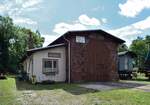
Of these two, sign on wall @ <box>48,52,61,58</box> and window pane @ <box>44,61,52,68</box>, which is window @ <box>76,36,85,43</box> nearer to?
sign on wall @ <box>48,52,61,58</box>

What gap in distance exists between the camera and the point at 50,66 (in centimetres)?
2136

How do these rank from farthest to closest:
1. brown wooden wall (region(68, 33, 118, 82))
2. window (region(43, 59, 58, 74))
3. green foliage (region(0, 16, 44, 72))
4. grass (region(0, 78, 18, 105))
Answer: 1. green foliage (region(0, 16, 44, 72))
2. brown wooden wall (region(68, 33, 118, 82))
3. window (region(43, 59, 58, 74))
4. grass (region(0, 78, 18, 105))

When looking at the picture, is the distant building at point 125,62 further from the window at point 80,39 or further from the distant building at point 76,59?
the window at point 80,39

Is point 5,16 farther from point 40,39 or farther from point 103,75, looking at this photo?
point 103,75

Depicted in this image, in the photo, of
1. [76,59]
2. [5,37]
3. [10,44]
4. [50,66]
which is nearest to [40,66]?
[50,66]

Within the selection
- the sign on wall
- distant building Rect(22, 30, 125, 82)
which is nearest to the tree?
distant building Rect(22, 30, 125, 82)

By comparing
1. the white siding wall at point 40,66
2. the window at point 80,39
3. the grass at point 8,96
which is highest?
the window at point 80,39

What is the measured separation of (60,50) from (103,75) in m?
4.83

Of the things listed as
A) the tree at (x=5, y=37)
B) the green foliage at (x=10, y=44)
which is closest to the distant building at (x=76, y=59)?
the green foliage at (x=10, y=44)

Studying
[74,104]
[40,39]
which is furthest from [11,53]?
[74,104]

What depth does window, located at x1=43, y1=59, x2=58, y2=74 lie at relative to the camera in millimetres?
21141

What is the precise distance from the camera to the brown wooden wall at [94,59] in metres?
21.5

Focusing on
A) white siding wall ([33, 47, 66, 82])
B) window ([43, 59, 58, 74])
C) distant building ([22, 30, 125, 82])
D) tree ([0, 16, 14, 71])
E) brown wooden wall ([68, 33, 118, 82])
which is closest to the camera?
white siding wall ([33, 47, 66, 82])

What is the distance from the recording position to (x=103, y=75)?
904 inches
